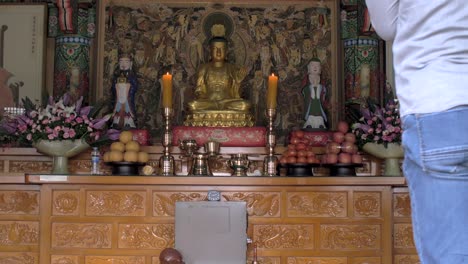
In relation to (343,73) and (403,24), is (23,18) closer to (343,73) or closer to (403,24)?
(343,73)

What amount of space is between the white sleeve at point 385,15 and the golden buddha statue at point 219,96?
432 cm

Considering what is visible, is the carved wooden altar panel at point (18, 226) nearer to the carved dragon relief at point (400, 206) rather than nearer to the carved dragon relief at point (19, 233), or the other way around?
the carved dragon relief at point (19, 233)

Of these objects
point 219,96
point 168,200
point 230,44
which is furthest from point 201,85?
point 168,200

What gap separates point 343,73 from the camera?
5.94m

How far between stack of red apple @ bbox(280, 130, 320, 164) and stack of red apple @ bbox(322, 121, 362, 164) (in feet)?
0.30

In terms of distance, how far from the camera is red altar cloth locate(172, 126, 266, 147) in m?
4.76

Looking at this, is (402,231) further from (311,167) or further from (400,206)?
(311,167)

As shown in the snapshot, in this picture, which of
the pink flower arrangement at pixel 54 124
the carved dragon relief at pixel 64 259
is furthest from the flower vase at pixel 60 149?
the carved dragon relief at pixel 64 259

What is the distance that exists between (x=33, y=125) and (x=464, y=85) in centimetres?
361

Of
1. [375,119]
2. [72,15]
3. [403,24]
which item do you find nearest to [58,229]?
[375,119]

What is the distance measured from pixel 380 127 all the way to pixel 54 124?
2.03 meters

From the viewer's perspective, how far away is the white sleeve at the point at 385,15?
90cm

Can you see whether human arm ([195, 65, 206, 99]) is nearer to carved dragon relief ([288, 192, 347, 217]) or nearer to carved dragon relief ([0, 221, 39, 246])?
carved dragon relief ([288, 192, 347, 217])

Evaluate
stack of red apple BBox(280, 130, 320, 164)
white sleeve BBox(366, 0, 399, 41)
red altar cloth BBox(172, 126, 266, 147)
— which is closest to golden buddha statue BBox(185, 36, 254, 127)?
red altar cloth BBox(172, 126, 266, 147)
